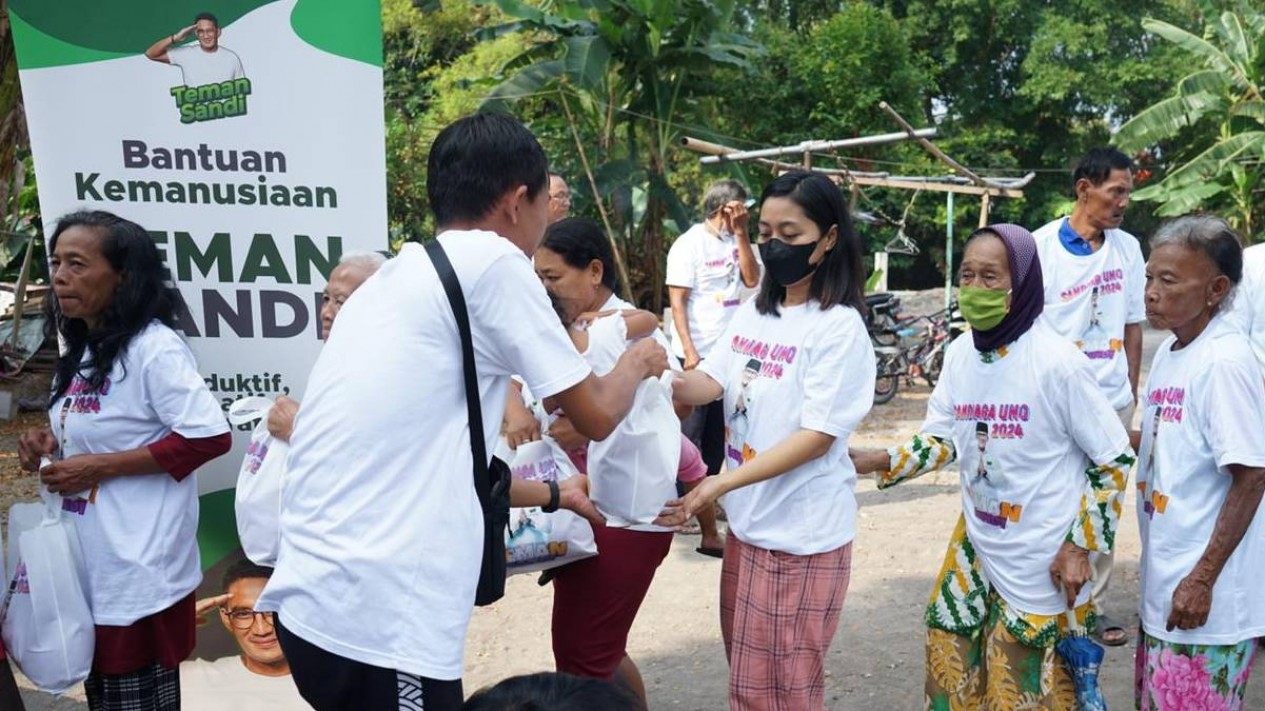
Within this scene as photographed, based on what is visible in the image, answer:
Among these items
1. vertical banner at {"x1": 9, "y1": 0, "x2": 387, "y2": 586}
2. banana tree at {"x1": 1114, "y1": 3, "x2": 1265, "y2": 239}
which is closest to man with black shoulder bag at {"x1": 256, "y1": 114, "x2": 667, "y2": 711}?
vertical banner at {"x1": 9, "y1": 0, "x2": 387, "y2": 586}

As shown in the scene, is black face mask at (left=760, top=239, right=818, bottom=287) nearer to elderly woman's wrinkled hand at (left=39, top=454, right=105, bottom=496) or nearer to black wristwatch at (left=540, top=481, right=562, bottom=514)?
black wristwatch at (left=540, top=481, right=562, bottom=514)

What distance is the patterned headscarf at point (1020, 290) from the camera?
3180 mm

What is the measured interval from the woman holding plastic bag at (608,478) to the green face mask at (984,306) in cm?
91

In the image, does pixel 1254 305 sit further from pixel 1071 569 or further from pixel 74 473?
pixel 74 473

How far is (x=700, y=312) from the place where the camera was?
7.48 m

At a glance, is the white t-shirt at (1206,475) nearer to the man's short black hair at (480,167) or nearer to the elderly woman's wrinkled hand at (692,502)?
the elderly woman's wrinkled hand at (692,502)

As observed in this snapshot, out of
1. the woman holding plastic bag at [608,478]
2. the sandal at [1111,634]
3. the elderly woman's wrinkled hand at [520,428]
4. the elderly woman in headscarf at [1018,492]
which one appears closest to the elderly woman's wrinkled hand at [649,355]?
the woman holding plastic bag at [608,478]

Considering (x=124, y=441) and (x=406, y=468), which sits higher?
(x=406, y=468)

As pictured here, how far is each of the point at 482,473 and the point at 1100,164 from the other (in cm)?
408

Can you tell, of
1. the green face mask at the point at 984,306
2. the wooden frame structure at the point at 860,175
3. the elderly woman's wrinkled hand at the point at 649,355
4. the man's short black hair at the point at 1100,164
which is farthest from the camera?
the wooden frame structure at the point at 860,175

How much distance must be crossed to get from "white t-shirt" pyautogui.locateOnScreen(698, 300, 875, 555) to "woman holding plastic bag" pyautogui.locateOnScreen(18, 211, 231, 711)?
5.22ft

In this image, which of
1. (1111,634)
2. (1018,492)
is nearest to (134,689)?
(1018,492)

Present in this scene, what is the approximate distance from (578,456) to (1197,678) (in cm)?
187

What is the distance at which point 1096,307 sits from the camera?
5.27m
